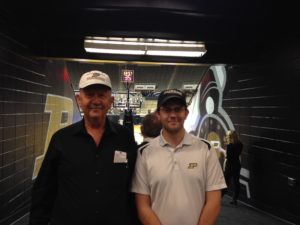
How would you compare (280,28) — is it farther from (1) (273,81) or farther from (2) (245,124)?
(2) (245,124)

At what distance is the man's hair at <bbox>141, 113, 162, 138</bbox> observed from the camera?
273 cm

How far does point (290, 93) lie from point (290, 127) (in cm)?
51

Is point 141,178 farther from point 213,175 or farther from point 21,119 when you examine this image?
point 21,119

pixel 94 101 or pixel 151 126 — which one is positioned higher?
pixel 94 101

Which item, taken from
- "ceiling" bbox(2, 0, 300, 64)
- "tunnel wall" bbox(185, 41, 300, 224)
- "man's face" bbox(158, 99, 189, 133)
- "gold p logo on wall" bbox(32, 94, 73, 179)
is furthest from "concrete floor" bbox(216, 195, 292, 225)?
"man's face" bbox(158, 99, 189, 133)

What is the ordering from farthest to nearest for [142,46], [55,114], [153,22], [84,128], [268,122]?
[55,114] → [142,46] → [268,122] → [153,22] → [84,128]

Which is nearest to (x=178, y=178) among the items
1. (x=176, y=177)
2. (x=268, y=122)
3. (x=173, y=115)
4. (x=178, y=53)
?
(x=176, y=177)

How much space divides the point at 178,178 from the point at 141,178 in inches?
8.3

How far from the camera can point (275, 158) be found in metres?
5.47

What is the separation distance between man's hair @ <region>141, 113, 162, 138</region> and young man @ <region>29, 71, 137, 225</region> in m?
0.82

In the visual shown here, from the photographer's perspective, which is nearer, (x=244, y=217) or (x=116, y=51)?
(x=244, y=217)

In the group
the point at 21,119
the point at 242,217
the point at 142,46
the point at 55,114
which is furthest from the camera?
the point at 55,114

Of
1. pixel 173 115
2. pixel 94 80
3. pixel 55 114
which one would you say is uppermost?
pixel 94 80

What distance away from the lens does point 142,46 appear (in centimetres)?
586
